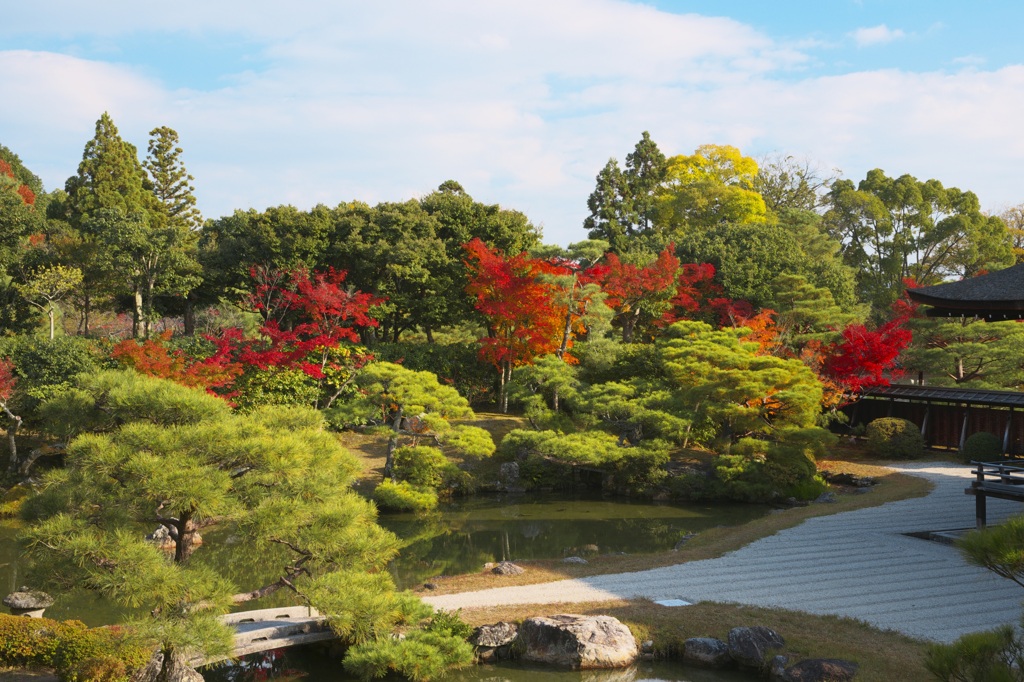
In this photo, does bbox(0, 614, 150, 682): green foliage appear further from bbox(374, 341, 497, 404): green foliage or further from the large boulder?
bbox(374, 341, 497, 404): green foliage

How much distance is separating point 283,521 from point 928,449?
1851 centimetres

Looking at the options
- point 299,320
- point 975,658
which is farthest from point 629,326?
point 975,658

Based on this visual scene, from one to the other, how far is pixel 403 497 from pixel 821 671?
9.97 m

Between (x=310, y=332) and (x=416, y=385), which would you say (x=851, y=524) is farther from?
(x=310, y=332)

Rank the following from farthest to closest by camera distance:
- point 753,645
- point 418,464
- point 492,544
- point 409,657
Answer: point 418,464 → point 492,544 → point 753,645 → point 409,657

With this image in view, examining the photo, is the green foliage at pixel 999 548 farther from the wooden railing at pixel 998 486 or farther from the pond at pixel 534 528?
the pond at pixel 534 528

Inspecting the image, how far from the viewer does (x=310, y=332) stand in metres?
20.2

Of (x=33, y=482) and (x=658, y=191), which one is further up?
(x=658, y=191)

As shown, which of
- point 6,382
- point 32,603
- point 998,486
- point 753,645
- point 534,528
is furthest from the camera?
point 6,382

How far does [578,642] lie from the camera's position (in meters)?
8.30

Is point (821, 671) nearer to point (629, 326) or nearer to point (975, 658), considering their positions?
point (975, 658)

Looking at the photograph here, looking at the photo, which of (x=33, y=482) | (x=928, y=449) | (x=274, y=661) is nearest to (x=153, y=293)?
(x=33, y=482)

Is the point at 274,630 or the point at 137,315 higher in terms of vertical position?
the point at 137,315

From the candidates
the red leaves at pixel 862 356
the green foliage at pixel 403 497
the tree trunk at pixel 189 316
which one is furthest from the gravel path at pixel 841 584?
the tree trunk at pixel 189 316
